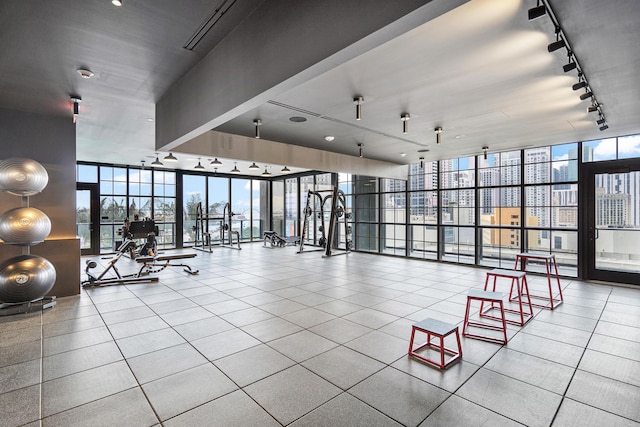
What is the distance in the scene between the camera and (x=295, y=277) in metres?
6.93

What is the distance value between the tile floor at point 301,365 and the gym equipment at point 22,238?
1.08 ft

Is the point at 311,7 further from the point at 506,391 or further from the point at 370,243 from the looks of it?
the point at 370,243

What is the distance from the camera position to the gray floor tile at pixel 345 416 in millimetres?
2174

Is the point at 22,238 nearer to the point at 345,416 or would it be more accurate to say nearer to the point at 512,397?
the point at 345,416

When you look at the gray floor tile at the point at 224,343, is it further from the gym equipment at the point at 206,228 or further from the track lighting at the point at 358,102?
the gym equipment at the point at 206,228

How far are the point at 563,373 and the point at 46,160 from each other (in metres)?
7.53

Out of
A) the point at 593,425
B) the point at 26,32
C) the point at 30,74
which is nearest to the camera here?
the point at 593,425

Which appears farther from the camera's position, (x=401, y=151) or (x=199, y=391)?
(x=401, y=151)

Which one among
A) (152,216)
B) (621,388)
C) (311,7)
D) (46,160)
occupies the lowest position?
(621,388)

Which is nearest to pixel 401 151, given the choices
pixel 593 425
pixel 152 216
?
Result: pixel 593 425

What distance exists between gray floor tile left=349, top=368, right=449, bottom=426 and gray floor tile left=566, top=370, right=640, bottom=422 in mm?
1103

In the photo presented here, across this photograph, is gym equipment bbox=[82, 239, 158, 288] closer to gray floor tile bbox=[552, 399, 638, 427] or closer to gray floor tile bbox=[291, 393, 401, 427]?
gray floor tile bbox=[291, 393, 401, 427]

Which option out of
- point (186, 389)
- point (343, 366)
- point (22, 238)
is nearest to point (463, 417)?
point (343, 366)

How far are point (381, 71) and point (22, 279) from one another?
5319mm
